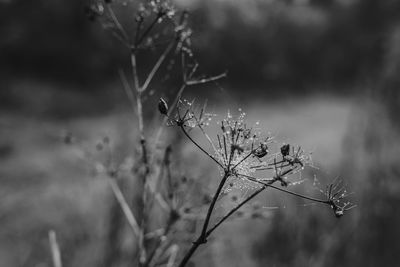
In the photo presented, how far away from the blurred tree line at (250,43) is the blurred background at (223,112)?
2 cm

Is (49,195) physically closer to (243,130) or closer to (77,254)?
(77,254)

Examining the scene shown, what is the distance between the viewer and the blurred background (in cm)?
430

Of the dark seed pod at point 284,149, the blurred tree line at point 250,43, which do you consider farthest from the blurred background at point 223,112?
the dark seed pod at point 284,149

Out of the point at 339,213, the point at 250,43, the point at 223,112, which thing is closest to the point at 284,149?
the point at 339,213

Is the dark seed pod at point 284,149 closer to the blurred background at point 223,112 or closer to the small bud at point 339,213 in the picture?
the small bud at point 339,213

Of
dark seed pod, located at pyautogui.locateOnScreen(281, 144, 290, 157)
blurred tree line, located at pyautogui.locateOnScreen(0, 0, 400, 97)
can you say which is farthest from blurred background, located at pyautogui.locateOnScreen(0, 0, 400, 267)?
dark seed pod, located at pyautogui.locateOnScreen(281, 144, 290, 157)

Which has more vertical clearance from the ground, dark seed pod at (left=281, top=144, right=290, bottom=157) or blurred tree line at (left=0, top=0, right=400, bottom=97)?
blurred tree line at (left=0, top=0, right=400, bottom=97)

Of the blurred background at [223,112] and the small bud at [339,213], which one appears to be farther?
the blurred background at [223,112]

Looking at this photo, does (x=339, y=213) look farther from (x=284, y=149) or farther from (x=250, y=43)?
(x=250, y=43)

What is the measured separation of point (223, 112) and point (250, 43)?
2.13 meters

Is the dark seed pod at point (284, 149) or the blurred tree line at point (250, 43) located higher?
the blurred tree line at point (250, 43)

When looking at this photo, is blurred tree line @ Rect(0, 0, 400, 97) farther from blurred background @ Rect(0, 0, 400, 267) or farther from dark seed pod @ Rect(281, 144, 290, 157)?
dark seed pod @ Rect(281, 144, 290, 157)

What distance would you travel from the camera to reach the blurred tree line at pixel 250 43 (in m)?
6.26

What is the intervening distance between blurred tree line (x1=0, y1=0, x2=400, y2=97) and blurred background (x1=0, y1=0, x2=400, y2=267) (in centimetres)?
2
